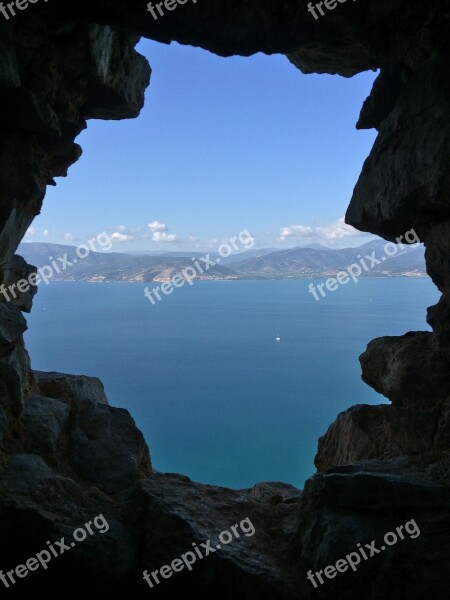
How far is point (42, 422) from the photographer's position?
6500mm

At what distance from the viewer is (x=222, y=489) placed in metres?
7.04

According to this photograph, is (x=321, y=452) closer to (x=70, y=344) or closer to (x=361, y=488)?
(x=361, y=488)

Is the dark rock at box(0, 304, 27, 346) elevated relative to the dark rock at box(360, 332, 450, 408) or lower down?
elevated

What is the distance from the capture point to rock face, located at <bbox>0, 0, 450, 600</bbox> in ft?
16.1

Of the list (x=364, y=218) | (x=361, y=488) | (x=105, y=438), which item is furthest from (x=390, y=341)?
(x=105, y=438)

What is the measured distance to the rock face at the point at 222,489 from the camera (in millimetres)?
4910

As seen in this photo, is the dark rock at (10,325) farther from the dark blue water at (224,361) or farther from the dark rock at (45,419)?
the dark blue water at (224,361)

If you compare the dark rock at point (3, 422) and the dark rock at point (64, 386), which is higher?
the dark rock at point (64, 386)

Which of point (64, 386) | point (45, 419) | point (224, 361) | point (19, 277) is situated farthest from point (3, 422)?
point (224, 361)

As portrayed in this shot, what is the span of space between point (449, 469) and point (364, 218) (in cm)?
425

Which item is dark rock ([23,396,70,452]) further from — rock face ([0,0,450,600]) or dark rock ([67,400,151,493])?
dark rock ([67,400,151,493])

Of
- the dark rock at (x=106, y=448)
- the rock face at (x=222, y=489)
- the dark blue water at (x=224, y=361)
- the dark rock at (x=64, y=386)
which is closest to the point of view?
the rock face at (x=222, y=489)

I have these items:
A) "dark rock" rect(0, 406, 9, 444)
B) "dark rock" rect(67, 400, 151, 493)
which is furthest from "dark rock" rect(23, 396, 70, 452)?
"dark rock" rect(0, 406, 9, 444)

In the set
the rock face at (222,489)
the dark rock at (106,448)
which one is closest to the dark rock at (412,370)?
the rock face at (222,489)
